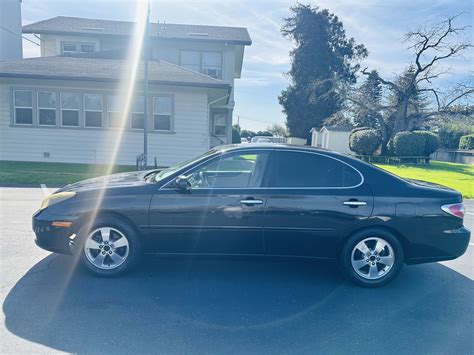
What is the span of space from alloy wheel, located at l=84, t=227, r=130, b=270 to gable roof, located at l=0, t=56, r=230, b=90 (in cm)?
1061

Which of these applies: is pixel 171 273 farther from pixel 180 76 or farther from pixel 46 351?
pixel 180 76

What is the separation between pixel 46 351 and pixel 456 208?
14.5 feet

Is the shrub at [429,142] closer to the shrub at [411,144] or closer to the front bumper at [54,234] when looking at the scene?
the shrub at [411,144]

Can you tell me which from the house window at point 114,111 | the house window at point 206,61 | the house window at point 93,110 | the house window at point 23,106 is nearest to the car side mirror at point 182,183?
the house window at point 114,111

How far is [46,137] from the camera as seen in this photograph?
14094 millimetres

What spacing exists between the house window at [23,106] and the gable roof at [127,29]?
7651 mm

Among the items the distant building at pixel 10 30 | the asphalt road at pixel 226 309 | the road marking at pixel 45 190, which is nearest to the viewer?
the asphalt road at pixel 226 309

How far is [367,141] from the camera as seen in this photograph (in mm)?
24672

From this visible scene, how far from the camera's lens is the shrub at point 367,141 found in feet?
81.0

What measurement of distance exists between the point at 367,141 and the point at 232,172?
22.9 meters

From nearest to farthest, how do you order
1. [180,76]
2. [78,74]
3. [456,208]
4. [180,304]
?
[180,304], [456,208], [78,74], [180,76]

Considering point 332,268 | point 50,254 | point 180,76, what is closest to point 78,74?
point 180,76

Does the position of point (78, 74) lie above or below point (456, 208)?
above

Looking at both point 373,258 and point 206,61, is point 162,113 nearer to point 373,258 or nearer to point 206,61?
point 206,61
